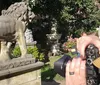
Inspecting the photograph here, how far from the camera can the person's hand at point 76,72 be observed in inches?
112

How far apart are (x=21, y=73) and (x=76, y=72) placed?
1866mm

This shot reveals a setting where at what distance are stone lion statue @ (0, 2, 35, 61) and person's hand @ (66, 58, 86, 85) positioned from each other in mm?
1718

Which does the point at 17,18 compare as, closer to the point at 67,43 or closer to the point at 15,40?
the point at 15,40

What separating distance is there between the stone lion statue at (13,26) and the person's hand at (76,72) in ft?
5.64

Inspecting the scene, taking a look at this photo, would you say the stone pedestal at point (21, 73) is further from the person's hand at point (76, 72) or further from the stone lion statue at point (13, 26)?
the person's hand at point (76, 72)

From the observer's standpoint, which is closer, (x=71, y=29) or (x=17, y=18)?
(x=17, y=18)

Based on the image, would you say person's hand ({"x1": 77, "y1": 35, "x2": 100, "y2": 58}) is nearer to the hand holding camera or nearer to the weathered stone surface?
the hand holding camera

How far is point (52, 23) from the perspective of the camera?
1319 centimetres

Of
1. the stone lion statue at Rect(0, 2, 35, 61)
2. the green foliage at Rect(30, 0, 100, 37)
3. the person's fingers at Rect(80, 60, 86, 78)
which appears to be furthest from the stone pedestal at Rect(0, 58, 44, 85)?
the green foliage at Rect(30, 0, 100, 37)

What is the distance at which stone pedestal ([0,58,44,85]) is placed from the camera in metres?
4.34

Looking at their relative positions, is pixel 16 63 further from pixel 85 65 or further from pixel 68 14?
pixel 68 14

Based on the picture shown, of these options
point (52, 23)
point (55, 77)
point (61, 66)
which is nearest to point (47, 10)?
point (52, 23)

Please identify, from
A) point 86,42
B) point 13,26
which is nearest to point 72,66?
point 86,42

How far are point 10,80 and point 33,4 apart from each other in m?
6.61
